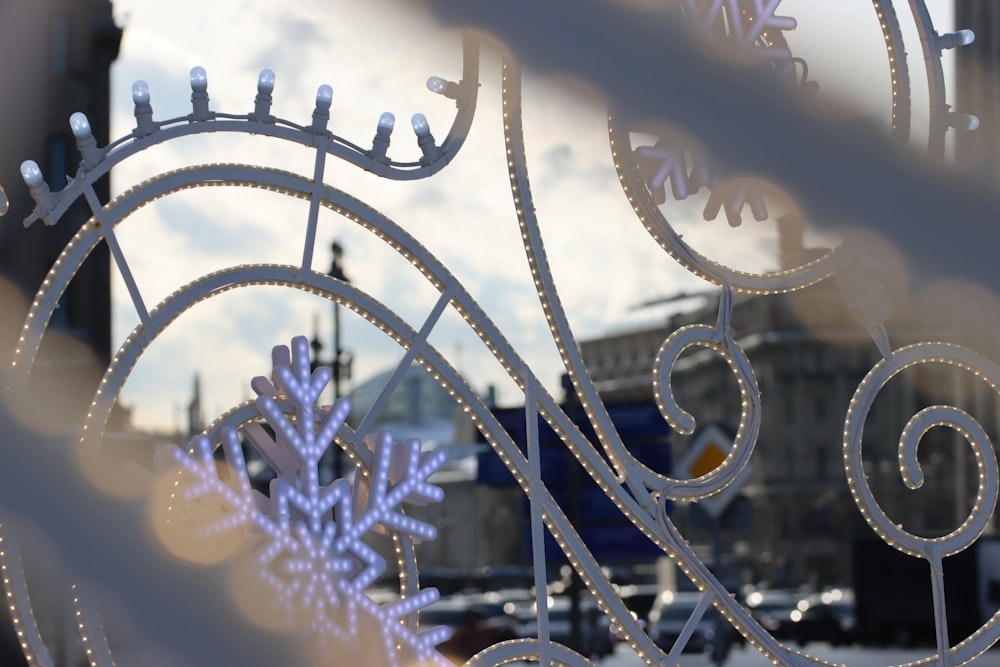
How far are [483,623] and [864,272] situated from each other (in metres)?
18.5

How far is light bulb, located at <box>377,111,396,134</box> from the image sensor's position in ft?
19.3

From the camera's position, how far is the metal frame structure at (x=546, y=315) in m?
5.48

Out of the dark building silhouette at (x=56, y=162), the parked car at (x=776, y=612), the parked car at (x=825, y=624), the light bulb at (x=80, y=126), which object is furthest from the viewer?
the parked car at (x=776, y=612)

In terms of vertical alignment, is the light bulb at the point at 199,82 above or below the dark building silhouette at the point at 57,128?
below

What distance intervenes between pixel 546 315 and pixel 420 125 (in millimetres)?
799

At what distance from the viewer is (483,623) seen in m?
24.5

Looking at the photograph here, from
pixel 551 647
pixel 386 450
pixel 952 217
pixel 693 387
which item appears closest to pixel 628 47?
pixel 952 217

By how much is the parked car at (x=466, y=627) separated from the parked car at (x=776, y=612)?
7684mm

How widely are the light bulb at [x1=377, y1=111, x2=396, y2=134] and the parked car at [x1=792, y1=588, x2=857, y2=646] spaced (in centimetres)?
2674

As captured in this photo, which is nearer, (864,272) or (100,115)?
(864,272)

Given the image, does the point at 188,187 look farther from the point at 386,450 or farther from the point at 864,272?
the point at 864,272

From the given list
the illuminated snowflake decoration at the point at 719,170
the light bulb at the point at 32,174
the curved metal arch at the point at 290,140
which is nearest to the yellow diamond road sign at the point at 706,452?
the illuminated snowflake decoration at the point at 719,170

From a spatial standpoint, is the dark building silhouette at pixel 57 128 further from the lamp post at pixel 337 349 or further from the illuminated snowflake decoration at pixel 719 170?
the illuminated snowflake decoration at pixel 719 170

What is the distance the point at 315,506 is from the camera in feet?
17.5
